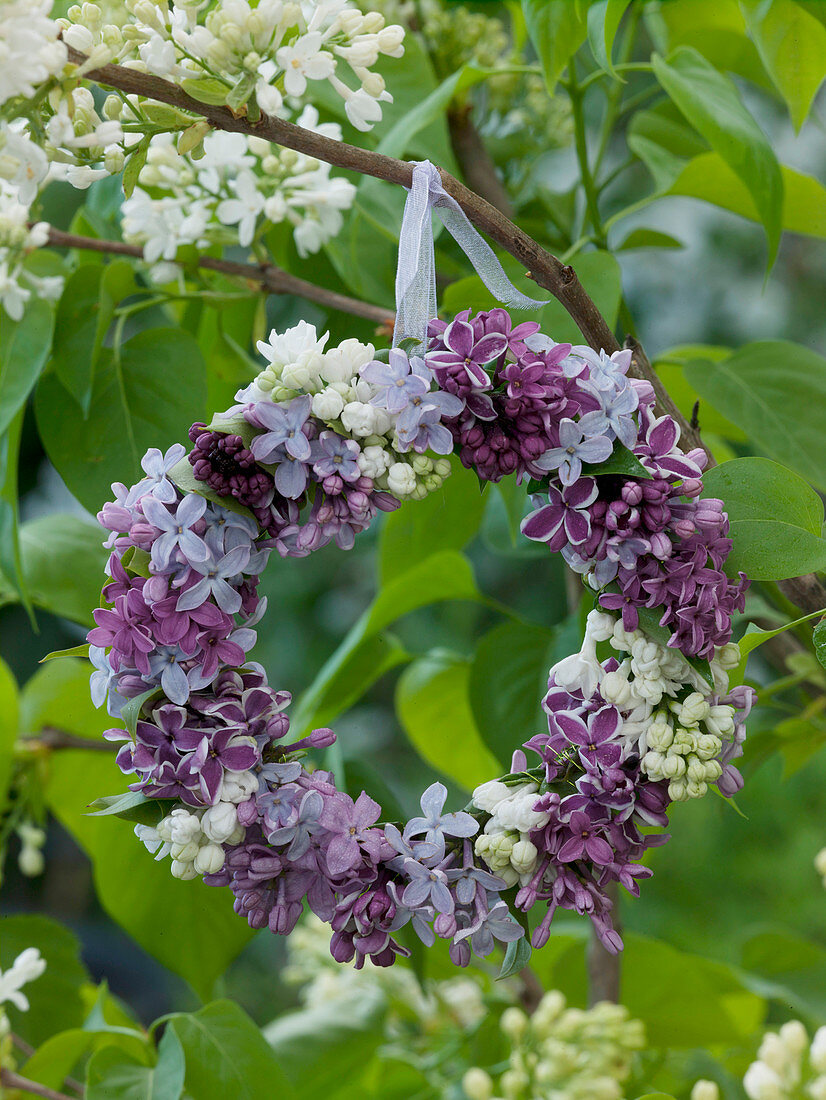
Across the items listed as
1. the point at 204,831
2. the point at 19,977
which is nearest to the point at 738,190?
the point at 204,831

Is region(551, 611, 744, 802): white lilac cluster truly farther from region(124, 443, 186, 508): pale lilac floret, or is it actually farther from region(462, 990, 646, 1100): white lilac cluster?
region(462, 990, 646, 1100): white lilac cluster

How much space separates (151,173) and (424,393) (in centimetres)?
24

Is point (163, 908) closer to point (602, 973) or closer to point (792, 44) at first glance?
point (602, 973)

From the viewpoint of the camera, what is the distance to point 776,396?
468mm

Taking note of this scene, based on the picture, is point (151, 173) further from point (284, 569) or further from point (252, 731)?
point (284, 569)

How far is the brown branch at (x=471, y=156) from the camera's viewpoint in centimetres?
58

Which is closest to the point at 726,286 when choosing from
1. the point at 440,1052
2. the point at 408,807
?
the point at 408,807

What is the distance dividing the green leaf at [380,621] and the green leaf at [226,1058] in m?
0.17

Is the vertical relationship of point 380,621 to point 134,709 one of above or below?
below

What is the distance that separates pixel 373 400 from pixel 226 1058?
291mm

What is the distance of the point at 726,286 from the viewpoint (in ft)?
6.25

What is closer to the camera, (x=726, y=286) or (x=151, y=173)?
(x=151, y=173)

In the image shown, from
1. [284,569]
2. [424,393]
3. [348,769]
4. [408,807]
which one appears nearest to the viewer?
[424,393]

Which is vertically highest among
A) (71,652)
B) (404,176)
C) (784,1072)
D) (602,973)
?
(404,176)
